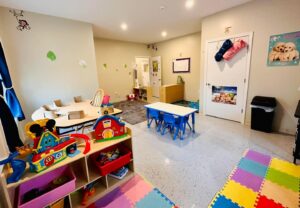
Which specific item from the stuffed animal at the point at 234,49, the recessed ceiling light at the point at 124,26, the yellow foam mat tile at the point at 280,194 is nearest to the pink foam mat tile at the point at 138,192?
the yellow foam mat tile at the point at 280,194

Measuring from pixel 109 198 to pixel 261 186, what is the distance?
1719 millimetres

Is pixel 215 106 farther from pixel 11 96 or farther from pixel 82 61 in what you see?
pixel 11 96

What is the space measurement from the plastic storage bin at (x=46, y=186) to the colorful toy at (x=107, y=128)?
43cm

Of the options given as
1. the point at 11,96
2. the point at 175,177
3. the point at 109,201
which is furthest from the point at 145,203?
the point at 11,96

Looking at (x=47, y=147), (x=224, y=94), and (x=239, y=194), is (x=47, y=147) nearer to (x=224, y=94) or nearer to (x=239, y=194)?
(x=239, y=194)

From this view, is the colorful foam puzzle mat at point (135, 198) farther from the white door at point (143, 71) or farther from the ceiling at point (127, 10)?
the white door at point (143, 71)

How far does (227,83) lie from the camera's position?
11.4ft

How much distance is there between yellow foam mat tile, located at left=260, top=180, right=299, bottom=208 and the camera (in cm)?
142

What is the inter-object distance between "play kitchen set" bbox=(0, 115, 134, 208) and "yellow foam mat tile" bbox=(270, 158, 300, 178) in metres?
1.95

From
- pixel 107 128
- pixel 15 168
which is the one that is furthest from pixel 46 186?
pixel 107 128

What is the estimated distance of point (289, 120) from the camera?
276cm

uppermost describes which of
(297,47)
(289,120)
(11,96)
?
(297,47)

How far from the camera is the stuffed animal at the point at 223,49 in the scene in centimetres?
322

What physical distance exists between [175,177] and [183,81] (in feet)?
14.8
